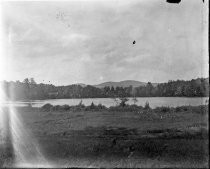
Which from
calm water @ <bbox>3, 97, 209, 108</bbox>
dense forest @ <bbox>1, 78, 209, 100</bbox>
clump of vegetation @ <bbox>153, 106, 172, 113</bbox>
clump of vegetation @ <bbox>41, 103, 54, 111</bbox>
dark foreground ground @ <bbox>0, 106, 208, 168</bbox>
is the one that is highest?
dense forest @ <bbox>1, 78, 209, 100</bbox>

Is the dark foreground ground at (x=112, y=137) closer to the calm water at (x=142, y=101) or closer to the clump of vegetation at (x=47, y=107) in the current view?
the clump of vegetation at (x=47, y=107)

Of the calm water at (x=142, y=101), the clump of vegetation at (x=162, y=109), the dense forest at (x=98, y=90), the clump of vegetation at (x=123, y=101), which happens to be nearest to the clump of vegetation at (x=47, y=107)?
the calm water at (x=142, y=101)

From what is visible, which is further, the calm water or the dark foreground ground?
the calm water

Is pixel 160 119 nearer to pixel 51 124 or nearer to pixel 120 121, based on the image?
pixel 120 121

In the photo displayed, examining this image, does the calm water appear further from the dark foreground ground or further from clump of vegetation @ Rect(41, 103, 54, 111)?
the dark foreground ground

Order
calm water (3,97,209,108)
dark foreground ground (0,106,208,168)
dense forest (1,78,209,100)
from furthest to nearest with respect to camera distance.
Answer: dense forest (1,78,209,100) < calm water (3,97,209,108) < dark foreground ground (0,106,208,168)

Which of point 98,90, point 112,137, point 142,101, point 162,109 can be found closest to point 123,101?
point 142,101

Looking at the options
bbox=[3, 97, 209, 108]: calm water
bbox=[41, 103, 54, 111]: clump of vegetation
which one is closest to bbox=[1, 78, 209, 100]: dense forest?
bbox=[3, 97, 209, 108]: calm water
